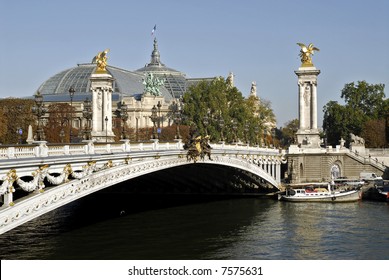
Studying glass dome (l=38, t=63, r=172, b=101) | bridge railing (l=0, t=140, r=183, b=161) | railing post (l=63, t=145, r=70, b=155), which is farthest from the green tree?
→ railing post (l=63, t=145, r=70, b=155)

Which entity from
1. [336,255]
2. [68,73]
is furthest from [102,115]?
[68,73]

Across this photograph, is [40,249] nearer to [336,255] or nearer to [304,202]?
[336,255]

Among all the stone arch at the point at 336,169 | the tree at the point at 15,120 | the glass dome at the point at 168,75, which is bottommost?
Result: the stone arch at the point at 336,169

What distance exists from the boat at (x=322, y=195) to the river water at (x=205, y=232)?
4.39 feet

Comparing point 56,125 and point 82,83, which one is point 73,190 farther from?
point 82,83

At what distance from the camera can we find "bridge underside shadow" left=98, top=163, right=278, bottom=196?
55.3 meters

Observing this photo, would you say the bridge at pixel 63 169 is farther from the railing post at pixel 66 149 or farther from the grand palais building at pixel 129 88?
the grand palais building at pixel 129 88

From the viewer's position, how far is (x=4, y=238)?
3481cm

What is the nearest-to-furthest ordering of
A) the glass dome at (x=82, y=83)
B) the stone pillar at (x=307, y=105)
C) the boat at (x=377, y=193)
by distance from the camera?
the boat at (x=377, y=193) < the stone pillar at (x=307, y=105) < the glass dome at (x=82, y=83)

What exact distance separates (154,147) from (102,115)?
26.3m

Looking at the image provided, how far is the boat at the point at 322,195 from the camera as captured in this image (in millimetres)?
56812

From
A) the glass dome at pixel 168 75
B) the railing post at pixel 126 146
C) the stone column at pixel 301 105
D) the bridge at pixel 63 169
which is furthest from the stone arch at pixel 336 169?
the glass dome at pixel 168 75

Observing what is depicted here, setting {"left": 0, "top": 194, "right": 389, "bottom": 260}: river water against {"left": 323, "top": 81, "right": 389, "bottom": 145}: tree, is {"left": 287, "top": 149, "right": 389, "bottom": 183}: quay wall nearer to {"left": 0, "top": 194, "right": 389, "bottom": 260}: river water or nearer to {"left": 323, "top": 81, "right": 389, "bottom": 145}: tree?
{"left": 0, "top": 194, "right": 389, "bottom": 260}: river water

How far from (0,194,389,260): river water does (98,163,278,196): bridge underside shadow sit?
202cm
